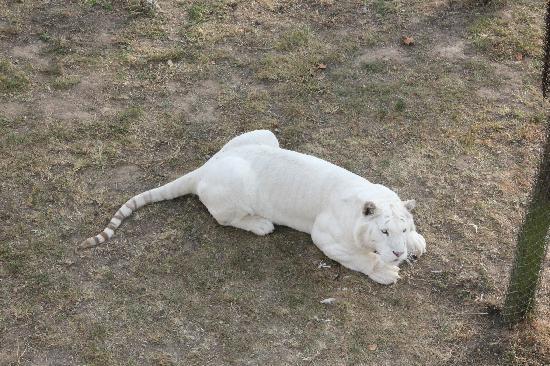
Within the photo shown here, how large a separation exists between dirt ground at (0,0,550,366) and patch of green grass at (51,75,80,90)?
2 cm

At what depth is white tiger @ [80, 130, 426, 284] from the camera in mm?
5742

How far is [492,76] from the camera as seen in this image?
8758 mm

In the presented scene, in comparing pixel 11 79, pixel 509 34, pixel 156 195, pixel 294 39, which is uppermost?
pixel 509 34

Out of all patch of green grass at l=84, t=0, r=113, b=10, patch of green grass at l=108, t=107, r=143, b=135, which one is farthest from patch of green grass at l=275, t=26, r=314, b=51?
patch of green grass at l=84, t=0, r=113, b=10

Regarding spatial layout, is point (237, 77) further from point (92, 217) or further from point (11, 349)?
point (11, 349)

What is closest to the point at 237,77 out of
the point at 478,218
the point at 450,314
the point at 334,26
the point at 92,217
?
the point at 334,26

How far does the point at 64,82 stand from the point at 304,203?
12.5 feet

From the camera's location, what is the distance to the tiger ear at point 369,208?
5.63 metres

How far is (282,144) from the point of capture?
25.2 feet

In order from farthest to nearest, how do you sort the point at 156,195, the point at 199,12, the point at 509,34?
the point at 199,12 → the point at 509,34 → the point at 156,195

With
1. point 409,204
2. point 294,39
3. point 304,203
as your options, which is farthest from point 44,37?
point 409,204

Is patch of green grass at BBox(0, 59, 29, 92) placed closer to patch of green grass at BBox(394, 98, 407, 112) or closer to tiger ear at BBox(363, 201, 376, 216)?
patch of green grass at BBox(394, 98, 407, 112)

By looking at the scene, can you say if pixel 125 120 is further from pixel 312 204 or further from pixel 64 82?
pixel 312 204

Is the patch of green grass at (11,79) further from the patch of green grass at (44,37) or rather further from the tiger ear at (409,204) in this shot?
the tiger ear at (409,204)
